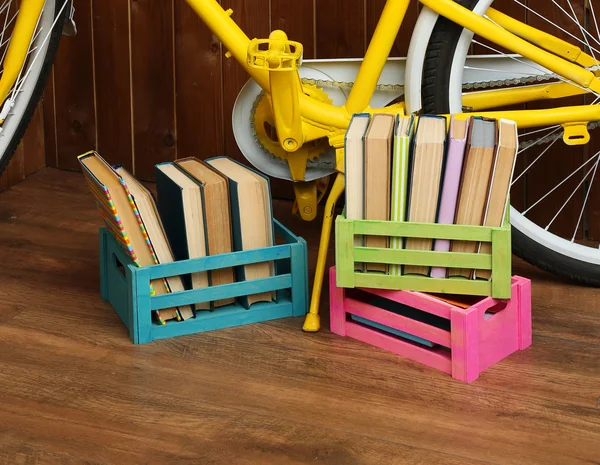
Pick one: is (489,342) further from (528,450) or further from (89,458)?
(89,458)

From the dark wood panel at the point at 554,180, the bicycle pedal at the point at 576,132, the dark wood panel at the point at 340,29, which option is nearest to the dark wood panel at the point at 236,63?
the dark wood panel at the point at 340,29

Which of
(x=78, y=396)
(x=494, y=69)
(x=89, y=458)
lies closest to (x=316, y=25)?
(x=494, y=69)

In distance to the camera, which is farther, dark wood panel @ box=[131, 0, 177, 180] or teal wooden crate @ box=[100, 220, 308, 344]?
dark wood panel @ box=[131, 0, 177, 180]

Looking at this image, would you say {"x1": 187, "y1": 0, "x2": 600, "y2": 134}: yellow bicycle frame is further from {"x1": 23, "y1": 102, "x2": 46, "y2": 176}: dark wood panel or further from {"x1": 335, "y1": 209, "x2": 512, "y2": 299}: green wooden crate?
{"x1": 23, "y1": 102, "x2": 46, "y2": 176}: dark wood panel

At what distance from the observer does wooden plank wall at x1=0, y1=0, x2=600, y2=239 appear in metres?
2.54

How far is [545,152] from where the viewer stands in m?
2.41

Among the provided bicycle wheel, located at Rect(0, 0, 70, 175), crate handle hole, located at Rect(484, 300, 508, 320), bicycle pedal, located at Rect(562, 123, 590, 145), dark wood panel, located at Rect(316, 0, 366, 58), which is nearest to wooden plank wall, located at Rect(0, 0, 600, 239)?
dark wood panel, located at Rect(316, 0, 366, 58)

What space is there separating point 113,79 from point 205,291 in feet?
3.68

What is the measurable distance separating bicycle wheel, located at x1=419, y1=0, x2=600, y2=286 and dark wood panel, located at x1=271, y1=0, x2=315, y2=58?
424mm

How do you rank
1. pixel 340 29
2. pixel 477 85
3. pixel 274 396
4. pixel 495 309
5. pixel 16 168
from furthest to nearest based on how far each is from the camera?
pixel 16 168 → pixel 340 29 → pixel 477 85 → pixel 495 309 → pixel 274 396

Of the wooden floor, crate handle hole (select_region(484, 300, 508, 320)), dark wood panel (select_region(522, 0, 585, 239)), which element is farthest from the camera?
dark wood panel (select_region(522, 0, 585, 239))

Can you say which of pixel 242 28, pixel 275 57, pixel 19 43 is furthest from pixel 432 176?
pixel 242 28

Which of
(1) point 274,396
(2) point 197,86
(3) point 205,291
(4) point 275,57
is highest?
(4) point 275,57

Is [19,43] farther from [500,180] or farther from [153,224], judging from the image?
[500,180]
